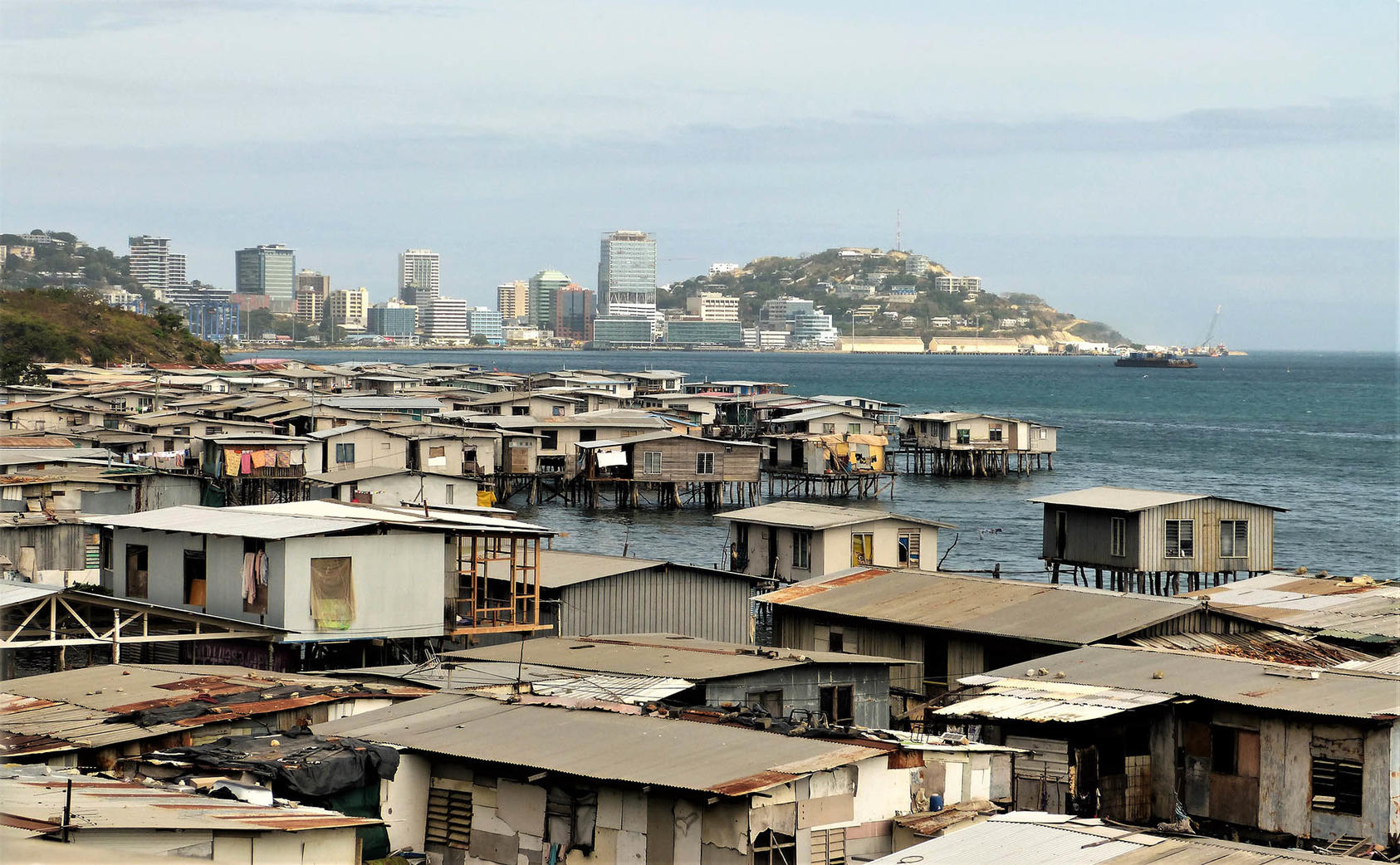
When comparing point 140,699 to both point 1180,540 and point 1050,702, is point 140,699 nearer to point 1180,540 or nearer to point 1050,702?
point 1050,702

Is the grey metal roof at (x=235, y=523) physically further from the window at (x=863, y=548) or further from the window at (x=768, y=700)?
the window at (x=863, y=548)

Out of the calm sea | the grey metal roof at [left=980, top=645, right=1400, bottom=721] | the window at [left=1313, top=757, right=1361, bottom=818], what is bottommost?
the calm sea

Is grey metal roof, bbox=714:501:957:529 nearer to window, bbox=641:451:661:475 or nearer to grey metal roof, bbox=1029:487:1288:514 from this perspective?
grey metal roof, bbox=1029:487:1288:514

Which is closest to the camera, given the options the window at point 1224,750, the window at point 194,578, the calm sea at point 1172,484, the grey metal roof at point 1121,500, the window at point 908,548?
the window at point 1224,750

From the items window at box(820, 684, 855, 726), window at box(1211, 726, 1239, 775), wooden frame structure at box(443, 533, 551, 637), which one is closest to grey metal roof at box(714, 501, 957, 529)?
wooden frame structure at box(443, 533, 551, 637)

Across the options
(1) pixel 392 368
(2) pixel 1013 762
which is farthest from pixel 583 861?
(1) pixel 392 368

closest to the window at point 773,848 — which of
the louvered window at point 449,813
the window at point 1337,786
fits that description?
the louvered window at point 449,813
